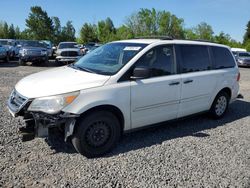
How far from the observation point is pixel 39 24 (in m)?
55.3

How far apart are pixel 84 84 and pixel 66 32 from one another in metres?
63.5

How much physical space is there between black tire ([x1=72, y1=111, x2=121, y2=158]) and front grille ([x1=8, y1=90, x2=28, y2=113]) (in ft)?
2.84

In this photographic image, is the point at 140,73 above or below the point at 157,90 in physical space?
above

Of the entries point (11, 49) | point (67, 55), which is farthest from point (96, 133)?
point (11, 49)

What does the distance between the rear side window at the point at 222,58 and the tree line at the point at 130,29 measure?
5031cm

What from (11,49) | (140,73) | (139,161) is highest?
(11,49)

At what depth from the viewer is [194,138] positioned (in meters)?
5.24

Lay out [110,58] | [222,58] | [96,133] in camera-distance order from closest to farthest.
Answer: [96,133]
[110,58]
[222,58]

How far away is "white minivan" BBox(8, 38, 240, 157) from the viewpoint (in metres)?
3.96

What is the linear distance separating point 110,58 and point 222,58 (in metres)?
3.01

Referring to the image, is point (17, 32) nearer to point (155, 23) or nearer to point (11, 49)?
point (155, 23)

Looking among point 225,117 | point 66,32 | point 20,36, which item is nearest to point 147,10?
point 66,32

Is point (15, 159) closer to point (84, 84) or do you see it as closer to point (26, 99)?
point (26, 99)

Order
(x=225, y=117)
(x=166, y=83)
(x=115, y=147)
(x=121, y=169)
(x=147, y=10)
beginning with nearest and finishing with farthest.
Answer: (x=121, y=169)
(x=115, y=147)
(x=166, y=83)
(x=225, y=117)
(x=147, y=10)
